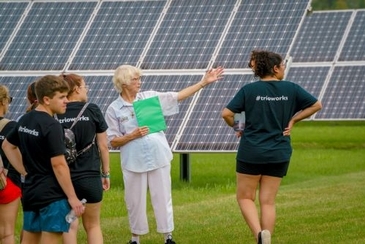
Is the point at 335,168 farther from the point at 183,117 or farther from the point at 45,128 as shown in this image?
the point at 45,128

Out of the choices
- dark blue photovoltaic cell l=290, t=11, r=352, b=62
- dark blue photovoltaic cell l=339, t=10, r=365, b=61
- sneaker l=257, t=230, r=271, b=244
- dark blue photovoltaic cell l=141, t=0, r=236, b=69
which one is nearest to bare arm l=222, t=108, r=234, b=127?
sneaker l=257, t=230, r=271, b=244

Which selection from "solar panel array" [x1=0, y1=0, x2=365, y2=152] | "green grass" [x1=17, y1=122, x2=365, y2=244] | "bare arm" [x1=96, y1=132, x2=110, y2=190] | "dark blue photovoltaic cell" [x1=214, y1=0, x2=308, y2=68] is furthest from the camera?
"dark blue photovoltaic cell" [x1=214, y1=0, x2=308, y2=68]

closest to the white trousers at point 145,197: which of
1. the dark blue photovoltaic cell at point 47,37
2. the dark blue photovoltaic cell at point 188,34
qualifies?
the dark blue photovoltaic cell at point 188,34

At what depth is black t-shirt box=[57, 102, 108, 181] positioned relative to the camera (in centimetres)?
1145

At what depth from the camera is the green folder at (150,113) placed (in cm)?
1342

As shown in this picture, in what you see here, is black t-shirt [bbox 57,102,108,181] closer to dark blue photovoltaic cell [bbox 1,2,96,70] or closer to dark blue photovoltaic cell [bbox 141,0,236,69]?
dark blue photovoltaic cell [bbox 141,0,236,69]

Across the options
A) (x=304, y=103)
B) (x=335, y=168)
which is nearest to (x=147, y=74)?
(x=335, y=168)

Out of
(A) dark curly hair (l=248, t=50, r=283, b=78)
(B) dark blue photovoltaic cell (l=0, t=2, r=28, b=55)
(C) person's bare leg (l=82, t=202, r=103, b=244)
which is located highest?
(B) dark blue photovoltaic cell (l=0, t=2, r=28, b=55)

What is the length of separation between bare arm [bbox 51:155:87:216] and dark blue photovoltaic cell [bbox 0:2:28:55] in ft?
40.3

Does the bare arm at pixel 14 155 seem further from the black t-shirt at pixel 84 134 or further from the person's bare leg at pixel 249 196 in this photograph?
the person's bare leg at pixel 249 196

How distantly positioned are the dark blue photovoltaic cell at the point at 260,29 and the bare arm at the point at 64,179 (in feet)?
33.0

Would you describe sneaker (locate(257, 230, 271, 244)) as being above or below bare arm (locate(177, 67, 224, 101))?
below

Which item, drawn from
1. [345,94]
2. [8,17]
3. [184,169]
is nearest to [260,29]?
[184,169]

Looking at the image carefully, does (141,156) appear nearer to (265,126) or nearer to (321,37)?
(265,126)
